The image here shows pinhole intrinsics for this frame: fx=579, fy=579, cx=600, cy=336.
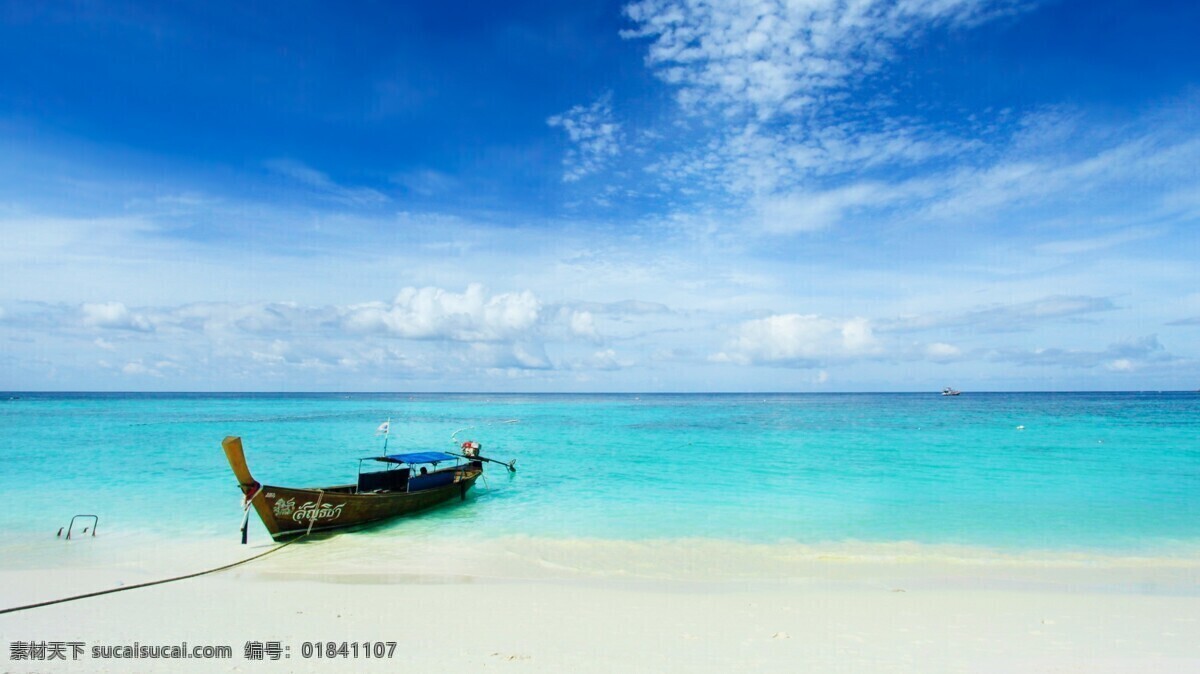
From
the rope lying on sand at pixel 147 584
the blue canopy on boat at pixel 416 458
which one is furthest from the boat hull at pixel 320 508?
the blue canopy on boat at pixel 416 458

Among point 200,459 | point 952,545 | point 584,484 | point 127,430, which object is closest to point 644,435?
point 584,484

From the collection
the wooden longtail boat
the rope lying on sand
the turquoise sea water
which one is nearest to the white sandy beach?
the rope lying on sand

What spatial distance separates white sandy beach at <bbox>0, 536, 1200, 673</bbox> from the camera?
7676 millimetres

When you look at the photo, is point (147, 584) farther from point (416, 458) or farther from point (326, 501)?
point (416, 458)

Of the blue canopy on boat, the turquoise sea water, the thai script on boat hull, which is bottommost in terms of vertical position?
the turquoise sea water

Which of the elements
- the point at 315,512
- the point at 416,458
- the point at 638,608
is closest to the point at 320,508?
the point at 315,512

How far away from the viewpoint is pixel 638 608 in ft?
32.2

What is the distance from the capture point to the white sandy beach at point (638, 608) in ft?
25.2

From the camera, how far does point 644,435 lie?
4872cm

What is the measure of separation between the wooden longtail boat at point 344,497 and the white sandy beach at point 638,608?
29.5 inches

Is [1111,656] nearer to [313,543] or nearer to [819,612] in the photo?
[819,612]

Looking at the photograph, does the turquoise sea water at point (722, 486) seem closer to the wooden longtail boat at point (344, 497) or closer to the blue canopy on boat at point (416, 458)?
the wooden longtail boat at point (344, 497)

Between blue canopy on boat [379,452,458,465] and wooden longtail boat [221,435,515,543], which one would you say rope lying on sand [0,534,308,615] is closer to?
A: wooden longtail boat [221,435,515,543]

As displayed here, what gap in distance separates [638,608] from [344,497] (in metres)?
9.18
